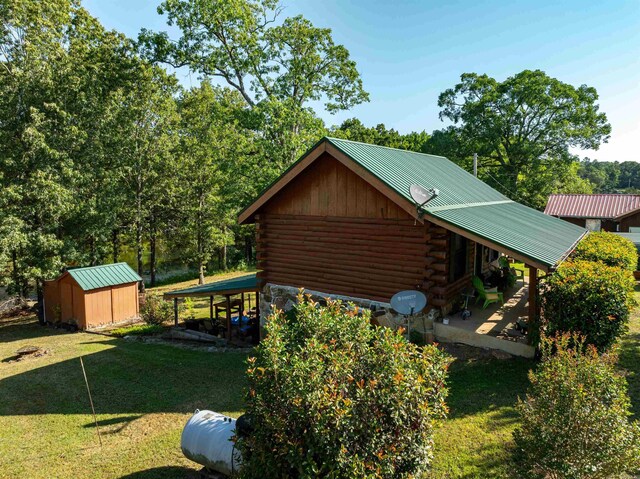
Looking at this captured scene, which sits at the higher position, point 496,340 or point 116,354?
point 496,340

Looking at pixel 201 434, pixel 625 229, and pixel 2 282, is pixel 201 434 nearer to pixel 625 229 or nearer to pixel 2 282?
pixel 2 282

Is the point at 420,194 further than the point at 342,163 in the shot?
No

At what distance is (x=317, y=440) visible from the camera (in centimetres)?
432

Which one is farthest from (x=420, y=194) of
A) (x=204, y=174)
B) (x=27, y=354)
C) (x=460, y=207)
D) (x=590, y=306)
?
(x=204, y=174)

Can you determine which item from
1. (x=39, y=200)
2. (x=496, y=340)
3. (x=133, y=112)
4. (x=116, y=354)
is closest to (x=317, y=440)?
(x=496, y=340)

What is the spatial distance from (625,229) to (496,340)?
98.8 ft

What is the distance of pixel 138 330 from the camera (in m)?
18.0

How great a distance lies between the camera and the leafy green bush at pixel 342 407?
4336mm

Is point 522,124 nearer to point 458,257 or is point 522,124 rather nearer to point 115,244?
point 458,257

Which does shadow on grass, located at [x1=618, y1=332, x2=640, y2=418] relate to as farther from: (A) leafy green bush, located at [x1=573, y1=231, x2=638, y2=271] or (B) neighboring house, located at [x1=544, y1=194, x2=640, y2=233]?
(B) neighboring house, located at [x1=544, y1=194, x2=640, y2=233]

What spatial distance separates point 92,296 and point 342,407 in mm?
17389

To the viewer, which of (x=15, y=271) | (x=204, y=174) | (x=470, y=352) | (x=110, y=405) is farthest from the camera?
(x=204, y=174)

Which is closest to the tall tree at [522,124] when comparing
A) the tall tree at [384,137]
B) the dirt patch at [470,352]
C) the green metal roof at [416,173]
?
the tall tree at [384,137]

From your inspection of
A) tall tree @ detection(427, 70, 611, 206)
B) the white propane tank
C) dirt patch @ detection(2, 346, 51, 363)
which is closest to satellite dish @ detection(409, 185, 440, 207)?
the white propane tank
